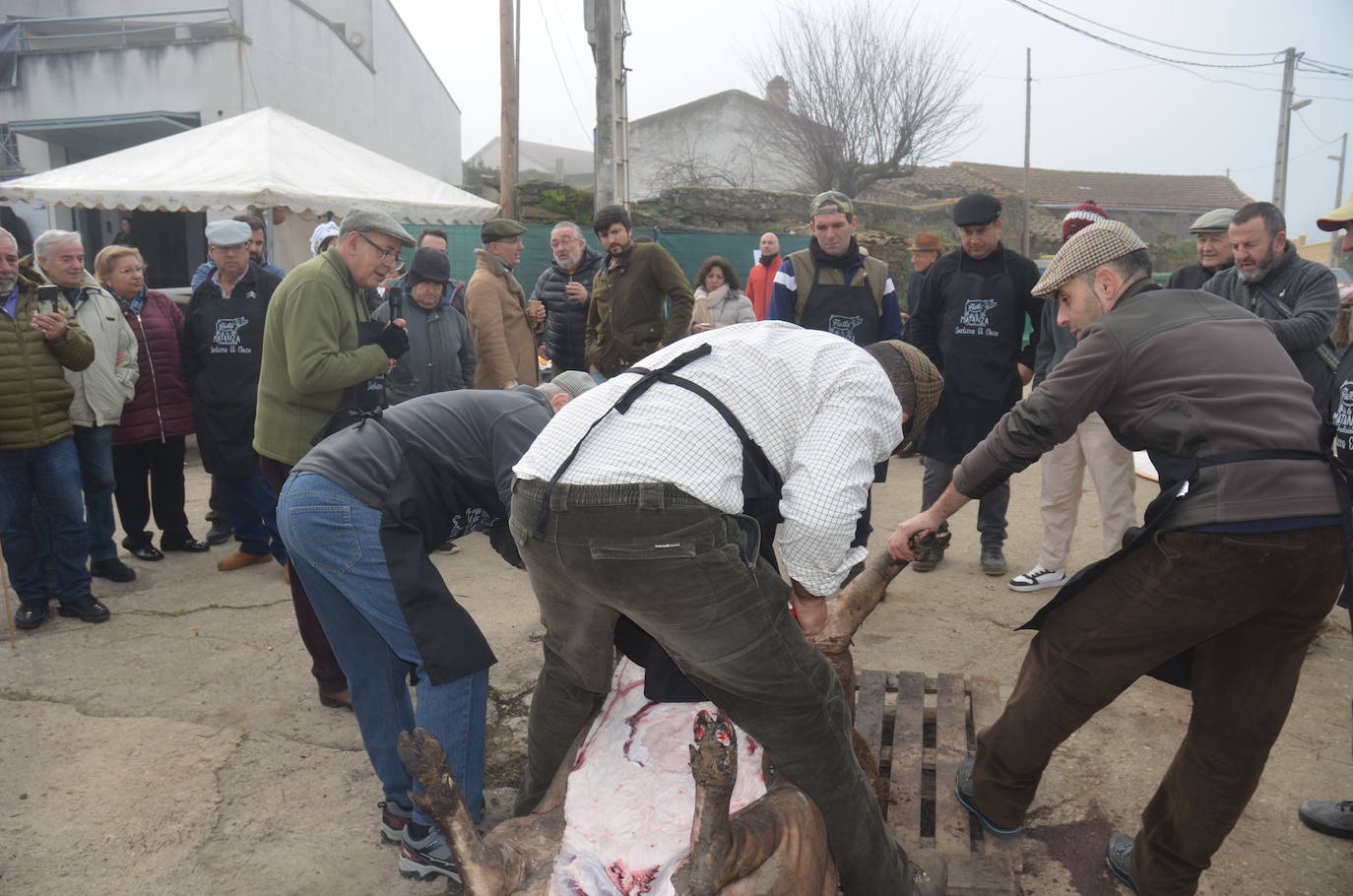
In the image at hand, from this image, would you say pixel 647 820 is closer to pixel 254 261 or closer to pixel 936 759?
pixel 936 759

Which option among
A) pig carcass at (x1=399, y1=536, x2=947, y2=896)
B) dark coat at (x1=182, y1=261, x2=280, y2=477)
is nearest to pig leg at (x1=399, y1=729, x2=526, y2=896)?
pig carcass at (x1=399, y1=536, x2=947, y2=896)

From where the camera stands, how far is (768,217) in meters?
17.2

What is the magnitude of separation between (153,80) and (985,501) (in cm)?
1469

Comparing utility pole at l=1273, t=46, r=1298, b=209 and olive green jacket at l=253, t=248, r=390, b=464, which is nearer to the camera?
olive green jacket at l=253, t=248, r=390, b=464

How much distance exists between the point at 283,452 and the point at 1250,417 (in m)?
3.82

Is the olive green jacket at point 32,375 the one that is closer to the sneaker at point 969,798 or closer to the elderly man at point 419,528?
the elderly man at point 419,528

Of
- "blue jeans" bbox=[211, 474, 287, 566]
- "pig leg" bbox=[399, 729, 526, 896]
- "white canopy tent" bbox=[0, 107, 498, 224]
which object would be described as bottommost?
"blue jeans" bbox=[211, 474, 287, 566]

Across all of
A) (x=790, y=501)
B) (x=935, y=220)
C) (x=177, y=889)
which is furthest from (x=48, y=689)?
(x=935, y=220)

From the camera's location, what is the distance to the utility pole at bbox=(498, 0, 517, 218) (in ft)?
43.9

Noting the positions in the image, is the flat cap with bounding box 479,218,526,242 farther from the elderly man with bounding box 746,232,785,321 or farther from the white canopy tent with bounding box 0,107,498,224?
the white canopy tent with bounding box 0,107,498,224

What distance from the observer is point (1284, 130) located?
23.8 m

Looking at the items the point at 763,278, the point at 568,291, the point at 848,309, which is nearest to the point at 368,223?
the point at 568,291

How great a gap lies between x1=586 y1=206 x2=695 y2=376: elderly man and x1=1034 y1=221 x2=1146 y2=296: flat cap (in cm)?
351

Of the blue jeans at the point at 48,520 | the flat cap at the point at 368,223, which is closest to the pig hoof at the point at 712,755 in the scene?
the flat cap at the point at 368,223
